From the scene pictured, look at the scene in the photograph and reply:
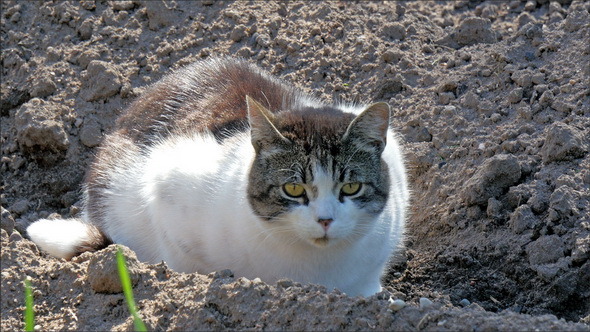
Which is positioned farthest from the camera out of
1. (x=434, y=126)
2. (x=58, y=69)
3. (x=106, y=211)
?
(x=58, y=69)

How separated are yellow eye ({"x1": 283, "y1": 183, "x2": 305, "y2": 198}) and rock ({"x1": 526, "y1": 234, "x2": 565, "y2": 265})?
138cm

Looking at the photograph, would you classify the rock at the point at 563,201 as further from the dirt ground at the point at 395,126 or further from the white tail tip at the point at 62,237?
the white tail tip at the point at 62,237

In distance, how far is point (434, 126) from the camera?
18.2ft

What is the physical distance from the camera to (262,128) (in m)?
4.03

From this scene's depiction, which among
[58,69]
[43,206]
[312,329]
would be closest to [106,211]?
[43,206]

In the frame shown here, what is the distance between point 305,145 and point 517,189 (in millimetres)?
1454

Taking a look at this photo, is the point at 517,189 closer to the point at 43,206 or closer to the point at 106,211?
the point at 106,211

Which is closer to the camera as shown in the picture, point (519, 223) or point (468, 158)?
point (519, 223)

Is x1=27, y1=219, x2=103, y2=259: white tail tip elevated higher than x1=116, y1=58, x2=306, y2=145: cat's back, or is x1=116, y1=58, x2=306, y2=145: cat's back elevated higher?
x1=116, y1=58, x2=306, y2=145: cat's back

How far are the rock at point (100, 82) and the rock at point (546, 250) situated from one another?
10.1 ft

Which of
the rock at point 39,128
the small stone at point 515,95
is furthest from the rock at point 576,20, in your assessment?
the rock at point 39,128

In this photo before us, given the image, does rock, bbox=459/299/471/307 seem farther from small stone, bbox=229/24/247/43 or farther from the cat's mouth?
small stone, bbox=229/24/247/43

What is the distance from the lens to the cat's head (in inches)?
155

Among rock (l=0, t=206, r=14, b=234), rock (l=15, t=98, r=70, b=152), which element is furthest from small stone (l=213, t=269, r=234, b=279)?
rock (l=15, t=98, r=70, b=152)
